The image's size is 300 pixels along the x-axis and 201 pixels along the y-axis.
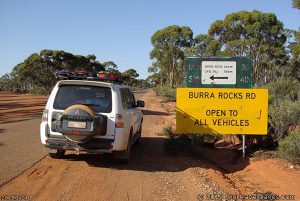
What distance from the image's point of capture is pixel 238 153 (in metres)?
10.9

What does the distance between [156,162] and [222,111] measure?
7.02ft

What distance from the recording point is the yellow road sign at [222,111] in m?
9.95

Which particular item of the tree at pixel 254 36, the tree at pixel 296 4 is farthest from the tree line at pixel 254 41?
the tree at pixel 296 4

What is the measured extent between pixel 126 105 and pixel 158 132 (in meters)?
5.99

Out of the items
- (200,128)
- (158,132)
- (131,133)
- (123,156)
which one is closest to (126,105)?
(131,133)

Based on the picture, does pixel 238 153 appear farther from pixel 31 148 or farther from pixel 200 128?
pixel 31 148

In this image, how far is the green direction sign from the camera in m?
10.1

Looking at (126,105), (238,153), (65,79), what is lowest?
(238,153)

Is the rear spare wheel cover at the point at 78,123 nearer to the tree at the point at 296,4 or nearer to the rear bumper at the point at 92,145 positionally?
the rear bumper at the point at 92,145

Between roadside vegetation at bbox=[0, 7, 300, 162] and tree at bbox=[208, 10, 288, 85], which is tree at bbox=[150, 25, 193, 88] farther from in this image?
tree at bbox=[208, 10, 288, 85]

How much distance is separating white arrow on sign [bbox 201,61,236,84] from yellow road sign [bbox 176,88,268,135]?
0.29 m

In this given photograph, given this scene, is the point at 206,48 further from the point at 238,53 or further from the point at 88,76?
the point at 88,76

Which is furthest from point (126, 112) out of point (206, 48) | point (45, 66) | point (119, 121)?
point (45, 66)

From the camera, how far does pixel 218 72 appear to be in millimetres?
10227
